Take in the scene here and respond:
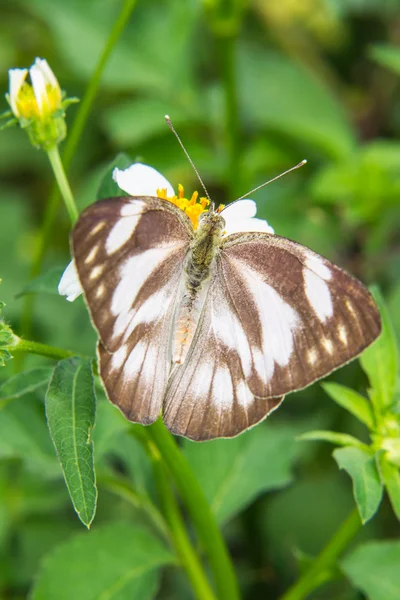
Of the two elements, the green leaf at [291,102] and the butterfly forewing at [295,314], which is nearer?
the butterfly forewing at [295,314]

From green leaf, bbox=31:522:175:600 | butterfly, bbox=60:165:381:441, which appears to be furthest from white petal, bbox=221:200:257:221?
green leaf, bbox=31:522:175:600

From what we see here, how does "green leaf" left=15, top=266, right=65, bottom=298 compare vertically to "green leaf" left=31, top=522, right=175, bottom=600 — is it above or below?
above

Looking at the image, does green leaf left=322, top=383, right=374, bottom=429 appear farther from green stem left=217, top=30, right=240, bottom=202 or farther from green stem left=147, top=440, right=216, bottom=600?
green stem left=217, top=30, right=240, bottom=202

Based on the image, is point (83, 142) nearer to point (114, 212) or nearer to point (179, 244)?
point (179, 244)

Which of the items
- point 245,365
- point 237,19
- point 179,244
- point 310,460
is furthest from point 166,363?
point 237,19

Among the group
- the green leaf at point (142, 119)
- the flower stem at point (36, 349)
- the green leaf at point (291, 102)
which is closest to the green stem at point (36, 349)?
the flower stem at point (36, 349)

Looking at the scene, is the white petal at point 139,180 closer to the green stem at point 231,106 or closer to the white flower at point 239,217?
the white flower at point 239,217
